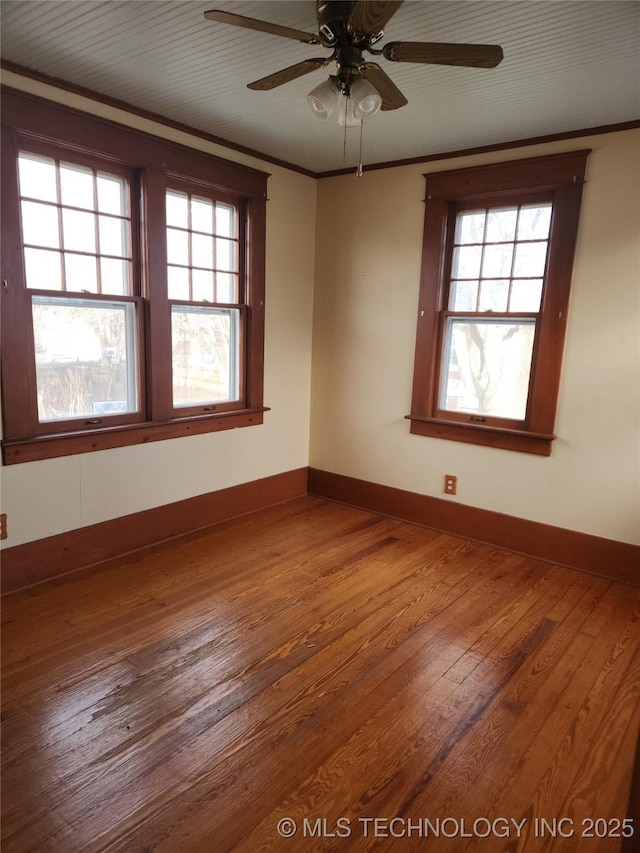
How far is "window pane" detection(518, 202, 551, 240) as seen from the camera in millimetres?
3338

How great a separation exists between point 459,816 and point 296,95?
3139 mm

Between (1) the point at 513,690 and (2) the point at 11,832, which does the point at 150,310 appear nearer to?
(2) the point at 11,832

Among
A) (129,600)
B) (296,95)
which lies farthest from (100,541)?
(296,95)

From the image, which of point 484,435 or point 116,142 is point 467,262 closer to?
point 484,435

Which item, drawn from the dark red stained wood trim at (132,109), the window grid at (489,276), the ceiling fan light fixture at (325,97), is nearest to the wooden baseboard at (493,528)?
the window grid at (489,276)

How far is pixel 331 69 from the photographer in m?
2.43

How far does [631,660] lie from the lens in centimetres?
244

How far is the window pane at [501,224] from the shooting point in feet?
11.4

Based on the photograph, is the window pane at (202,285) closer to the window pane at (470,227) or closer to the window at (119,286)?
the window at (119,286)

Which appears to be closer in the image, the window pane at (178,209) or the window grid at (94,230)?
the window grid at (94,230)

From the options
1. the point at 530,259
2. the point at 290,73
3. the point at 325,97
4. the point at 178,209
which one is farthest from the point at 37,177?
the point at 530,259

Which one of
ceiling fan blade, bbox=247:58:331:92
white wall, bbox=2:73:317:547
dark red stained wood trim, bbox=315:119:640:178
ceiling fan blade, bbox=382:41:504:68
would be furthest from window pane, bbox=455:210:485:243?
ceiling fan blade, bbox=247:58:331:92

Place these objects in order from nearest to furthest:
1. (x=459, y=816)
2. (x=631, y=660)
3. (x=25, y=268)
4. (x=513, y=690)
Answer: (x=459, y=816), (x=513, y=690), (x=631, y=660), (x=25, y=268)

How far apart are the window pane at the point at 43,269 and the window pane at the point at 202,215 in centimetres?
97
